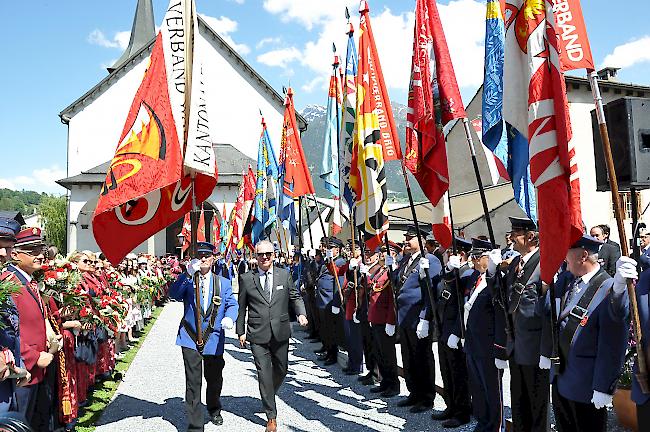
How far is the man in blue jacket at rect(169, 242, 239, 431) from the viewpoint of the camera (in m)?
7.10

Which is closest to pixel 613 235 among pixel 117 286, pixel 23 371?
pixel 117 286

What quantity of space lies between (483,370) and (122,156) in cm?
428

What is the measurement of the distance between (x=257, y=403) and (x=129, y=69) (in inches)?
1593

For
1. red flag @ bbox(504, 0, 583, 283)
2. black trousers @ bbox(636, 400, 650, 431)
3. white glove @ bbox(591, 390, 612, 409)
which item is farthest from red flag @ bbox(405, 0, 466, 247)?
black trousers @ bbox(636, 400, 650, 431)

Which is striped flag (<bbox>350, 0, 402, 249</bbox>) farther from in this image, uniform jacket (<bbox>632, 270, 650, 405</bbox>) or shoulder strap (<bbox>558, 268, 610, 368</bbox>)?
uniform jacket (<bbox>632, 270, 650, 405</bbox>)

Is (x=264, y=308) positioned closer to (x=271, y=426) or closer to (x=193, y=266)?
(x=193, y=266)

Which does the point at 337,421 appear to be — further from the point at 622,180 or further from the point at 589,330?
the point at 622,180

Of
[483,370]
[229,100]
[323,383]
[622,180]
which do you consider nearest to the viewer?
[622,180]

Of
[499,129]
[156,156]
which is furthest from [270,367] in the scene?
[499,129]

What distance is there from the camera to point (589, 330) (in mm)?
4477

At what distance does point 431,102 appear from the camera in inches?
274

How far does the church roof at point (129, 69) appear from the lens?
43438mm

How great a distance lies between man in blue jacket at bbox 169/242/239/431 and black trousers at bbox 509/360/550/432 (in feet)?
10.8

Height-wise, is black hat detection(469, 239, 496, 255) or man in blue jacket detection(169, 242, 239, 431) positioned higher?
black hat detection(469, 239, 496, 255)
